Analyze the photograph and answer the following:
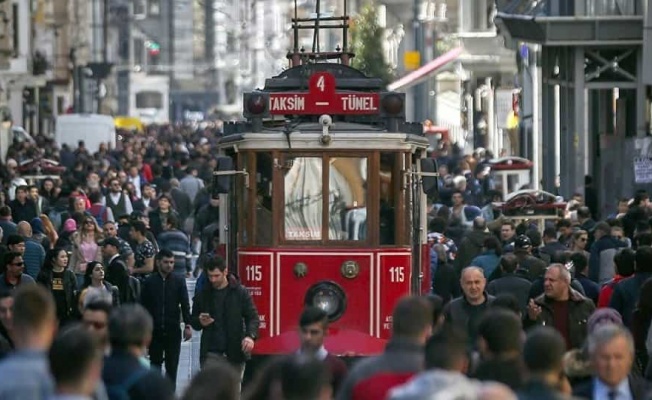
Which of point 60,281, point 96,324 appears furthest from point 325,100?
point 96,324

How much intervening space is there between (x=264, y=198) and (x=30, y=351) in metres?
9.16

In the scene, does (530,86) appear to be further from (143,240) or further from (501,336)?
(501,336)

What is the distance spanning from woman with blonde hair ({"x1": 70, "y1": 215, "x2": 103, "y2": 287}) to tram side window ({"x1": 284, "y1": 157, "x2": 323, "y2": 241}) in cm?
371

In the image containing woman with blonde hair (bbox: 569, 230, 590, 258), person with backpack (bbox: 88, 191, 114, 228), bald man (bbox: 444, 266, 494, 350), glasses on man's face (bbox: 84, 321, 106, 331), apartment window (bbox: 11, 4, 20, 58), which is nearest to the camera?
glasses on man's face (bbox: 84, 321, 106, 331)

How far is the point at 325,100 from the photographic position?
60.9ft

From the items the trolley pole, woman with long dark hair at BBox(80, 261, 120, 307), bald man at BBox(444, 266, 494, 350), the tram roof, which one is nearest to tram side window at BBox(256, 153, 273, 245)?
the tram roof

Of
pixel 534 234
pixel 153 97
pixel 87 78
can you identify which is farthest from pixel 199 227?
pixel 153 97

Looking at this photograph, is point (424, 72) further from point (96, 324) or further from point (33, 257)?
point (96, 324)

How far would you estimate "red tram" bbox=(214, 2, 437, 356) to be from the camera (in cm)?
1803

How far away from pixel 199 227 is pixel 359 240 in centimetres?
1111

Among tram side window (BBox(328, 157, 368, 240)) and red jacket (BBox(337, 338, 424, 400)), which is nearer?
red jacket (BBox(337, 338, 424, 400))

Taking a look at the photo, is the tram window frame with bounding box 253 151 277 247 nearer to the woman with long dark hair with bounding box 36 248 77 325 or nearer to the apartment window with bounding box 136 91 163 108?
the woman with long dark hair with bounding box 36 248 77 325

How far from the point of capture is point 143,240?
75.0ft

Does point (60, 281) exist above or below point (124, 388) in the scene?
above
